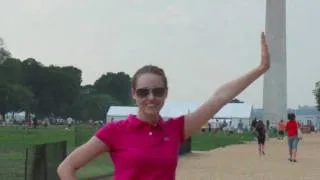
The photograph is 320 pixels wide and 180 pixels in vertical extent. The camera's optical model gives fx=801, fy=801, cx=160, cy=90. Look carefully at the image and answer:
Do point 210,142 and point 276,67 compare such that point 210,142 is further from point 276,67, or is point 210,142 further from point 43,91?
point 43,91

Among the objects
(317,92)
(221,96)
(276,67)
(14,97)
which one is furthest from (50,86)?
(221,96)

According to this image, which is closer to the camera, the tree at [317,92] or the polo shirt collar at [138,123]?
the polo shirt collar at [138,123]

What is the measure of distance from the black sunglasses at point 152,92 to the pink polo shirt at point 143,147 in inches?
5.3

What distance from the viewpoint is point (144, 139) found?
4043mm

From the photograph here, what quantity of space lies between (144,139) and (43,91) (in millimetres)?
150979

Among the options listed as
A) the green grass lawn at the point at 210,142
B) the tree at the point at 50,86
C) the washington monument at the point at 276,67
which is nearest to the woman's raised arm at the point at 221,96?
the green grass lawn at the point at 210,142

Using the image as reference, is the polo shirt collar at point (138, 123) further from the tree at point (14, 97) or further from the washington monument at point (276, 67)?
the tree at point (14, 97)

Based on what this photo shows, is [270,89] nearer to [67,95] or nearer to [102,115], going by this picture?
[67,95]

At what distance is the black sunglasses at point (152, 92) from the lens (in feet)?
13.4

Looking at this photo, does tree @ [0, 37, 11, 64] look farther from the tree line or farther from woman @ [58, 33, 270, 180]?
woman @ [58, 33, 270, 180]

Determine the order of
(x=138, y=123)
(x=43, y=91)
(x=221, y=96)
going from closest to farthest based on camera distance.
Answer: (x=138, y=123)
(x=221, y=96)
(x=43, y=91)

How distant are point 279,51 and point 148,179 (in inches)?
3772

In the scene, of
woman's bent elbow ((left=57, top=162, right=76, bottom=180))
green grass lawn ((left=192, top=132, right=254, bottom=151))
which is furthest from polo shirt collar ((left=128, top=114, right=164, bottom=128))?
green grass lawn ((left=192, top=132, right=254, bottom=151))

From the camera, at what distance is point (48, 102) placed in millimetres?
152250
